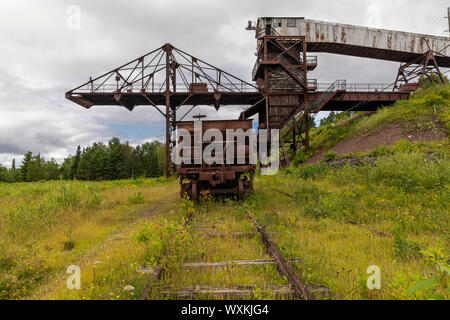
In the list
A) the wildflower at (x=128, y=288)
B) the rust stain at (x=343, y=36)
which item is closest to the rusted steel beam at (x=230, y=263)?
the wildflower at (x=128, y=288)

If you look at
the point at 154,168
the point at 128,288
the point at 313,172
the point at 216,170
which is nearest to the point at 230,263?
the point at 128,288

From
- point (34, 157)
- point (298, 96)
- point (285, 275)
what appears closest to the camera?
point (285, 275)

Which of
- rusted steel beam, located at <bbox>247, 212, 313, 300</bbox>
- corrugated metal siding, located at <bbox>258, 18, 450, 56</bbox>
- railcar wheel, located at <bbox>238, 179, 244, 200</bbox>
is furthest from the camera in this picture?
corrugated metal siding, located at <bbox>258, 18, 450, 56</bbox>

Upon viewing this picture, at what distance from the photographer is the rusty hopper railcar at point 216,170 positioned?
764 centimetres

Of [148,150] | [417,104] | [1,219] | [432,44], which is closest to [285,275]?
[1,219]

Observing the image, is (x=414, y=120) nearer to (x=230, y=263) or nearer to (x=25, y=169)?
(x=230, y=263)

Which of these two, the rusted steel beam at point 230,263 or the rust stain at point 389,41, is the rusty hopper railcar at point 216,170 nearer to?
the rusted steel beam at point 230,263

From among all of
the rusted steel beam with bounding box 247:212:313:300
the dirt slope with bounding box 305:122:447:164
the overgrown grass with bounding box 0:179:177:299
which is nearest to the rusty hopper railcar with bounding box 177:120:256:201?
the overgrown grass with bounding box 0:179:177:299

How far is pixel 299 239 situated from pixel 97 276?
3415 mm

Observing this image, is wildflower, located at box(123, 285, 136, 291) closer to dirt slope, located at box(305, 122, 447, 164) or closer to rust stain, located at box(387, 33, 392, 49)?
dirt slope, located at box(305, 122, 447, 164)

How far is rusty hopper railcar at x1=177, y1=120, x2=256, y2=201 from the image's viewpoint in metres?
7.64

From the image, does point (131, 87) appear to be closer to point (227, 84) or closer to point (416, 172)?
point (227, 84)

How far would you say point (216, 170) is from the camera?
7.85 meters

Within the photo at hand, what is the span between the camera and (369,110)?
2223cm
